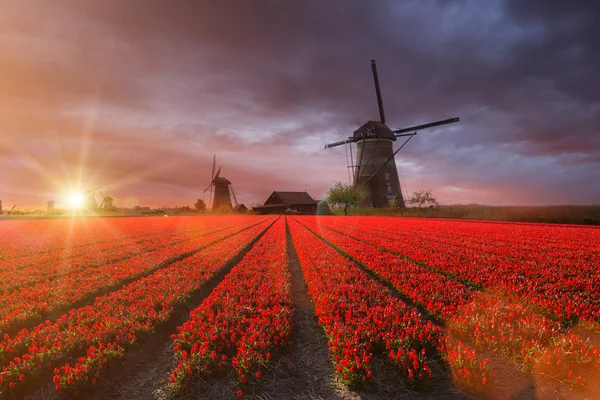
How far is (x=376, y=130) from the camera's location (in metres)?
76.9

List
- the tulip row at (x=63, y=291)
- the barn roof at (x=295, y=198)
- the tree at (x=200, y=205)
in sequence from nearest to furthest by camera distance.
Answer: the tulip row at (x=63, y=291), the barn roof at (x=295, y=198), the tree at (x=200, y=205)

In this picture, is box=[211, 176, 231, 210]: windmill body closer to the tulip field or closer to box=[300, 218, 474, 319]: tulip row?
the tulip field

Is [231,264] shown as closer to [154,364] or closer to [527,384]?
[154,364]

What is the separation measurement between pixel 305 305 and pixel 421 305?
3434 millimetres

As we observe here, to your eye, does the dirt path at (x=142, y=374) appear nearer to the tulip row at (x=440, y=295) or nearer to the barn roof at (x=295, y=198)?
the tulip row at (x=440, y=295)

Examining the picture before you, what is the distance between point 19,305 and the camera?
8.81 metres

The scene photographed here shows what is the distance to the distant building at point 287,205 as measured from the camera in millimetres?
110375

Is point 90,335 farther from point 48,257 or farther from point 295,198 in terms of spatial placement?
point 295,198

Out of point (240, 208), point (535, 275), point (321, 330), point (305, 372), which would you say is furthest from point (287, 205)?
point (305, 372)

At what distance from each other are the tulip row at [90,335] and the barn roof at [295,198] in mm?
100179

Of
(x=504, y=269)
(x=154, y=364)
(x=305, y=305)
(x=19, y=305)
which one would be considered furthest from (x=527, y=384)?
(x=19, y=305)

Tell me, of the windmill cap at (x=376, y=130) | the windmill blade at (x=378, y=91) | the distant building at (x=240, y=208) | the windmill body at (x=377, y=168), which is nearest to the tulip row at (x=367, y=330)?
the windmill body at (x=377, y=168)

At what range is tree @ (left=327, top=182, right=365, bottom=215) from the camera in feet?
260

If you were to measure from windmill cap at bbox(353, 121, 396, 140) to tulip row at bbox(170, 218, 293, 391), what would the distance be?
71.8 m
